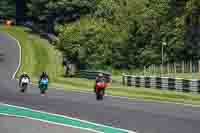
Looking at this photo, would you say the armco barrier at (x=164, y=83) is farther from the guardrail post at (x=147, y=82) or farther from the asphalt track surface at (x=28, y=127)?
the asphalt track surface at (x=28, y=127)

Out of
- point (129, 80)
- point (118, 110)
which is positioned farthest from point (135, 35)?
point (118, 110)

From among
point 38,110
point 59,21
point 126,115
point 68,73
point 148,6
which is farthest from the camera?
point 59,21

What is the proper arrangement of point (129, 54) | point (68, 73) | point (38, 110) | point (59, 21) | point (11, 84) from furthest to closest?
point (59, 21) → point (129, 54) → point (68, 73) → point (11, 84) → point (38, 110)

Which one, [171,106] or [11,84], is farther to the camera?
[11,84]

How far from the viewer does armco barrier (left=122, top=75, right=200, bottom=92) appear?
36594 mm

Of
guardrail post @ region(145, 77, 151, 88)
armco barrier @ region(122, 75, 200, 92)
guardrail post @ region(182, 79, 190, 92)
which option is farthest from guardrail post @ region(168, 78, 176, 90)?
guardrail post @ region(145, 77, 151, 88)

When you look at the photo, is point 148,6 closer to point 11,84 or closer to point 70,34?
point 70,34

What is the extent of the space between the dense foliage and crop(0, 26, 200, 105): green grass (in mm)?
3526

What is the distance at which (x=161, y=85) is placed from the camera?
41219 mm

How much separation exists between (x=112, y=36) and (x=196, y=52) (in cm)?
945

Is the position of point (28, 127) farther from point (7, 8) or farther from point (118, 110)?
point (7, 8)

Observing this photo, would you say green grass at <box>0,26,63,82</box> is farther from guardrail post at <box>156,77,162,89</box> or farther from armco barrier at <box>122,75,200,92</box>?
guardrail post at <box>156,77,162,89</box>

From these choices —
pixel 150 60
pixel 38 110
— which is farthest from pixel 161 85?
pixel 150 60

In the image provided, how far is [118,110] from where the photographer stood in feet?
93.4
